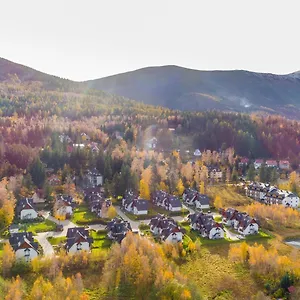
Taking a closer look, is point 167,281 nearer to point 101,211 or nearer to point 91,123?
point 101,211

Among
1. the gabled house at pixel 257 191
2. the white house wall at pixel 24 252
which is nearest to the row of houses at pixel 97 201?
the white house wall at pixel 24 252

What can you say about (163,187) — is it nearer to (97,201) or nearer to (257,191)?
(97,201)

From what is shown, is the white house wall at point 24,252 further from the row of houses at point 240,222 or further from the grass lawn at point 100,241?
the row of houses at point 240,222

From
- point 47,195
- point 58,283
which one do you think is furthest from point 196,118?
point 58,283

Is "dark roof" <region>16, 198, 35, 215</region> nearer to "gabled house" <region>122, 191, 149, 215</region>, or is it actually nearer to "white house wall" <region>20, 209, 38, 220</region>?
"white house wall" <region>20, 209, 38, 220</region>

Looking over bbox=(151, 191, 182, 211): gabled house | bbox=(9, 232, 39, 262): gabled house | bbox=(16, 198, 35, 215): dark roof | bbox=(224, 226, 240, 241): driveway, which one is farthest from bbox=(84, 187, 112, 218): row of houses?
bbox=(224, 226, 240, 241): driveway

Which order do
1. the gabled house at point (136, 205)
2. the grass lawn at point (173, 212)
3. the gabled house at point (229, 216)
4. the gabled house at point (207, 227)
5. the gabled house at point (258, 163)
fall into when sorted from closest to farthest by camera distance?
1. the gabled house at point (207, 227)
2. the gabled house at point (229, 216)
3. the gabled house at point (136, 205)
4. the grass lawn at point (173, 212)
5. the gabled house at point (258, 163)
